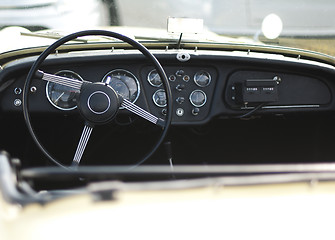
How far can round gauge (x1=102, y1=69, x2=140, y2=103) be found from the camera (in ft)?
7.93

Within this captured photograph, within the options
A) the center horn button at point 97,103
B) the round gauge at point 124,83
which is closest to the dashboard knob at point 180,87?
the round gauge at point 124,83

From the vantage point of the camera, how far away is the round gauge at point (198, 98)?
2566 millimetres

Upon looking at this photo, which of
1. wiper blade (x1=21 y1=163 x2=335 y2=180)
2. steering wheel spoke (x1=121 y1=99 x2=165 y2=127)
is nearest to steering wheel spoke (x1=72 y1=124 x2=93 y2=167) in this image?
steering wheel spoke (x1=121 y1=99 x2=165 y2=127)

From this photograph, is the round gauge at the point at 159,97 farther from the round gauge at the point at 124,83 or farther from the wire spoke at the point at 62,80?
the wire spoke at the point at 62,80

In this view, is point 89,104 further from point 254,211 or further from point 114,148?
point 254,211

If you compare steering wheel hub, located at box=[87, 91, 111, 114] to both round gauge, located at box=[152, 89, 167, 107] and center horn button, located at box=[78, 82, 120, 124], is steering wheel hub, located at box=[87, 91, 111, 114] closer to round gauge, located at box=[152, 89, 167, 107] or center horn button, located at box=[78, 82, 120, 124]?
center horn button, located at box=[78, 82, 120, 124]

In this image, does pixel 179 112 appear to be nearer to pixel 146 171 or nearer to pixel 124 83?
pixel 124 83

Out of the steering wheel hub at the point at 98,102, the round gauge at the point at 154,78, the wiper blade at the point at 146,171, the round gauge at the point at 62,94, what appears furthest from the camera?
the round gauge at the point at 154,78

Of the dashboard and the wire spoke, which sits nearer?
the wire spoke

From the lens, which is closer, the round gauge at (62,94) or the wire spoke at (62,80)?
the wire spoke at (62,80)

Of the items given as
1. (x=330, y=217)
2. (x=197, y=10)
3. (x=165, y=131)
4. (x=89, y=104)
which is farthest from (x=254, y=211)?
(x=197, y=10)

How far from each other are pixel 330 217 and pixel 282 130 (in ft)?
6.40

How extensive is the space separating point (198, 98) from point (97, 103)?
70 cm

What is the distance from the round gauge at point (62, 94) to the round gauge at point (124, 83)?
0.57 ft
